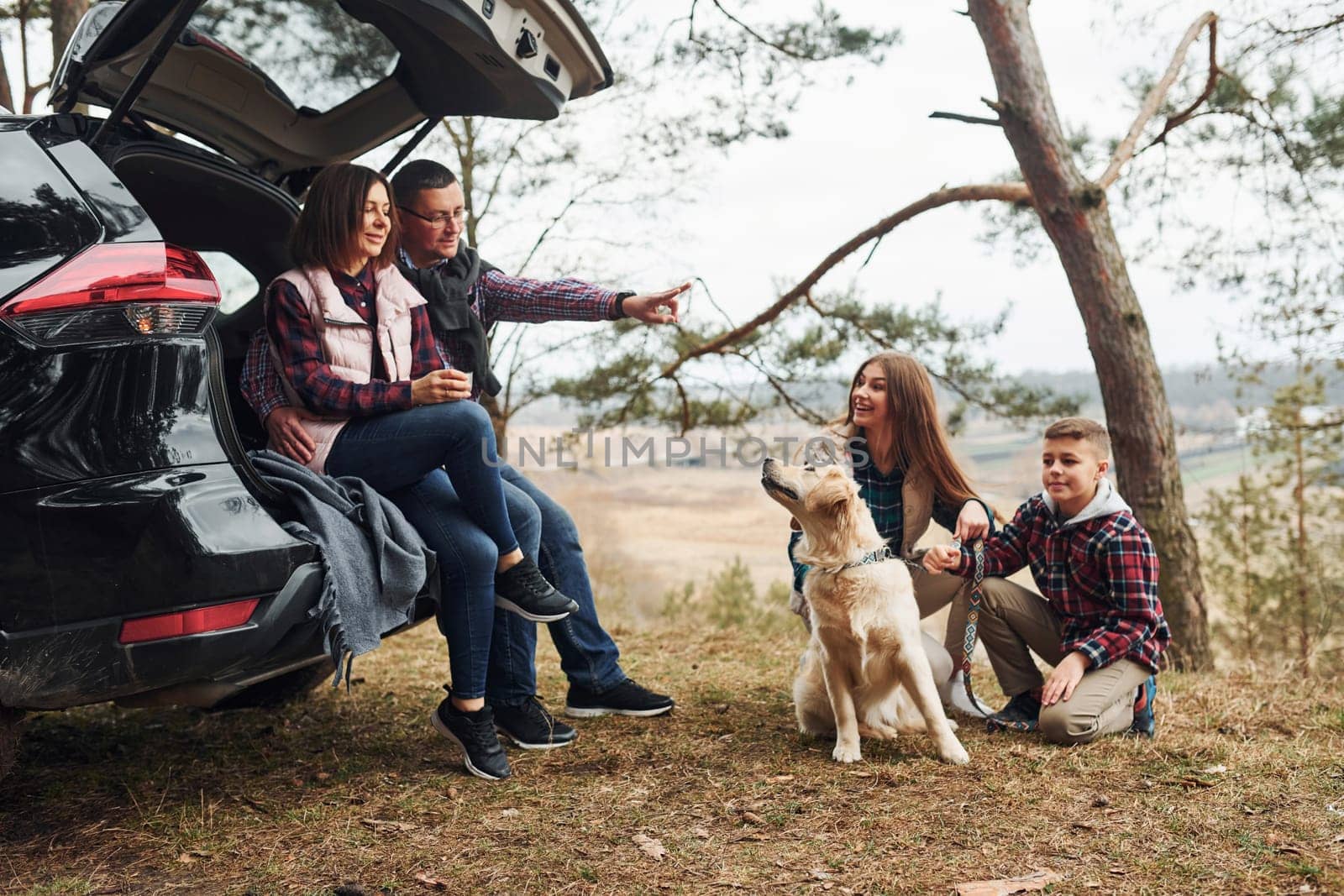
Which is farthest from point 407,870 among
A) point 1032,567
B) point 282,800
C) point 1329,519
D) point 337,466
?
point 1329,519

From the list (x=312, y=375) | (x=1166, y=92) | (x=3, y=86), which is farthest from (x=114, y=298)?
(x=1166, y=92)

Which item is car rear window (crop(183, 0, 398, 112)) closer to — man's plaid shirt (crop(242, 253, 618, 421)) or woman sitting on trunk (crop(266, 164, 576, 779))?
woman sitting on trunk (crop(266, 164, 576, 779))

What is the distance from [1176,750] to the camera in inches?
137

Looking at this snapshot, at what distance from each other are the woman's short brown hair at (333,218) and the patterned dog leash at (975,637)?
94.9 inches

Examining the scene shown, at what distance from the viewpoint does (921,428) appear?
396 centimetres

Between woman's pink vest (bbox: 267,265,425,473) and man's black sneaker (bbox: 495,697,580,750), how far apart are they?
45.5 inches

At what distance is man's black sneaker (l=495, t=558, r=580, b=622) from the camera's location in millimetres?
3375

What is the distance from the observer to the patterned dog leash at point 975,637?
3.83m

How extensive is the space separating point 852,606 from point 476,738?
1330 millimetres

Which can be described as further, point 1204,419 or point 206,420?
point 1204,419

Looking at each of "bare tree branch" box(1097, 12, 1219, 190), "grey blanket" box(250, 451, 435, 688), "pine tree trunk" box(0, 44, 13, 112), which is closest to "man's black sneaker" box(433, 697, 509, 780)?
"grey blanket" box(250, 451, 435, 688)

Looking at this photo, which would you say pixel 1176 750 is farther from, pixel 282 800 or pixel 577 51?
pixel 577 51

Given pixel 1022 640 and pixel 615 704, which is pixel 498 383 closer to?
pixel 615 704

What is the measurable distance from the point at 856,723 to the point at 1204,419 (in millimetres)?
6418
